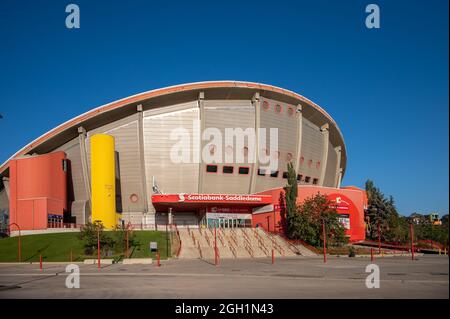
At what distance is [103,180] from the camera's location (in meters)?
59.9

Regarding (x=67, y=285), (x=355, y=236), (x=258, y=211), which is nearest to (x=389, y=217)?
(x=355, y=236)

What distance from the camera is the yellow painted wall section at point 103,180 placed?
194 feet

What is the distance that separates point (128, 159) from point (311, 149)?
2907 cm

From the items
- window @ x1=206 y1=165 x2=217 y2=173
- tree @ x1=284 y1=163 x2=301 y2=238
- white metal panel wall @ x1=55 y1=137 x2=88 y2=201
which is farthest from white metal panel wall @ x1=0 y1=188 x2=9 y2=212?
tree @ x1=284 y1=163 x2=301 y2=238

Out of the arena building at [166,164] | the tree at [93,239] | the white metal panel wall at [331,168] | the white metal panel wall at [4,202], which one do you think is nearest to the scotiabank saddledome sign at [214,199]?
the arena building at [166,164]

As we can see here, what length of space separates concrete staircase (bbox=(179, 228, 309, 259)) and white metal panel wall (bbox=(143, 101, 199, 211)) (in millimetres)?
10354

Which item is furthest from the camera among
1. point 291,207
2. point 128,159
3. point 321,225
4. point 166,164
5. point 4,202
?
point 4,202

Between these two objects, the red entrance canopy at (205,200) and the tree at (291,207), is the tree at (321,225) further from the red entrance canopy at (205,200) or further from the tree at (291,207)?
the red entrance canopy at (205,200)

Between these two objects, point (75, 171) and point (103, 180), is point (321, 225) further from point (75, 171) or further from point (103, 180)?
point (75, 171)

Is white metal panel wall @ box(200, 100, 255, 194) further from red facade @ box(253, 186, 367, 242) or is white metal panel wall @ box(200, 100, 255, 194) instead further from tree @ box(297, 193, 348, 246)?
tree @ box(297, 193, 348, 246)

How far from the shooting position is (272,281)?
66.6 feet

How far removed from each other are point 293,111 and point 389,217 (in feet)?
69.7

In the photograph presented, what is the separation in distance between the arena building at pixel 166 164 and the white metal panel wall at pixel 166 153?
139 millimetres

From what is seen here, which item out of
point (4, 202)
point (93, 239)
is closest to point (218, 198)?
point (93, 239)
